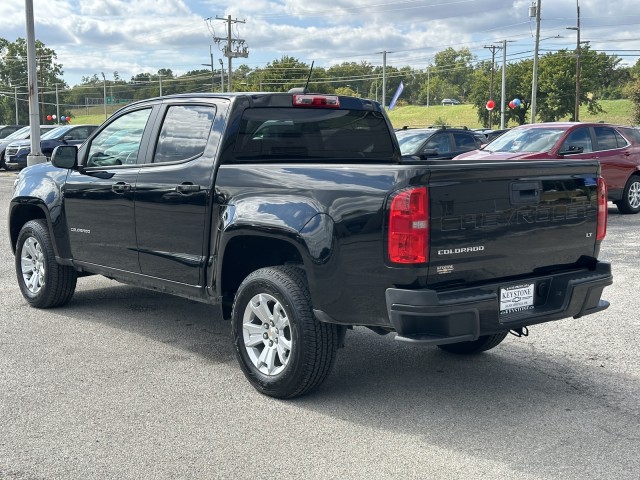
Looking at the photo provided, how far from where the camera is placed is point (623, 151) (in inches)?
599

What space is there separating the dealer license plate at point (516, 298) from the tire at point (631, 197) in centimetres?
1182

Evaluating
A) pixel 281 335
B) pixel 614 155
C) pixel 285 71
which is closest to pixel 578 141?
pixel 614 155

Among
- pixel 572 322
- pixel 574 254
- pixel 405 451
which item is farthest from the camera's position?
pixel 572 322

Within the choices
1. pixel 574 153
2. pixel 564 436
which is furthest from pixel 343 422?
pixel 574 153

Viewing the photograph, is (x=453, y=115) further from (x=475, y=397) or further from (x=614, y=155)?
(x=475, y=397)

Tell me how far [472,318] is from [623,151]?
1223 cm

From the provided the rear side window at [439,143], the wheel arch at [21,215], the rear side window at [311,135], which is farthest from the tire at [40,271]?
the rear side window at [439,143]

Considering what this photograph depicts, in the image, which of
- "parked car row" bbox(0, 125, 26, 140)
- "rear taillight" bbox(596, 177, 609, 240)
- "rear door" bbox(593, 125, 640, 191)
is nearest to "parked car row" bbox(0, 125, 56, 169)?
"parked car row" bbox(0, 125, 26, 140)

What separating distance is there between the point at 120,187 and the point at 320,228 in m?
2.33

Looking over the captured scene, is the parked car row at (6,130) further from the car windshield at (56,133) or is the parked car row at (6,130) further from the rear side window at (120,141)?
the rear side window at (120,141)

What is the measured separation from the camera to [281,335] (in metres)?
4.90

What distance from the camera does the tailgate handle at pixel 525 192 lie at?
181 inches

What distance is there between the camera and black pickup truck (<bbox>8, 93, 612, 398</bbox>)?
429 centimetres

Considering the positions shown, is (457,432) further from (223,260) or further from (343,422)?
(223,260)
